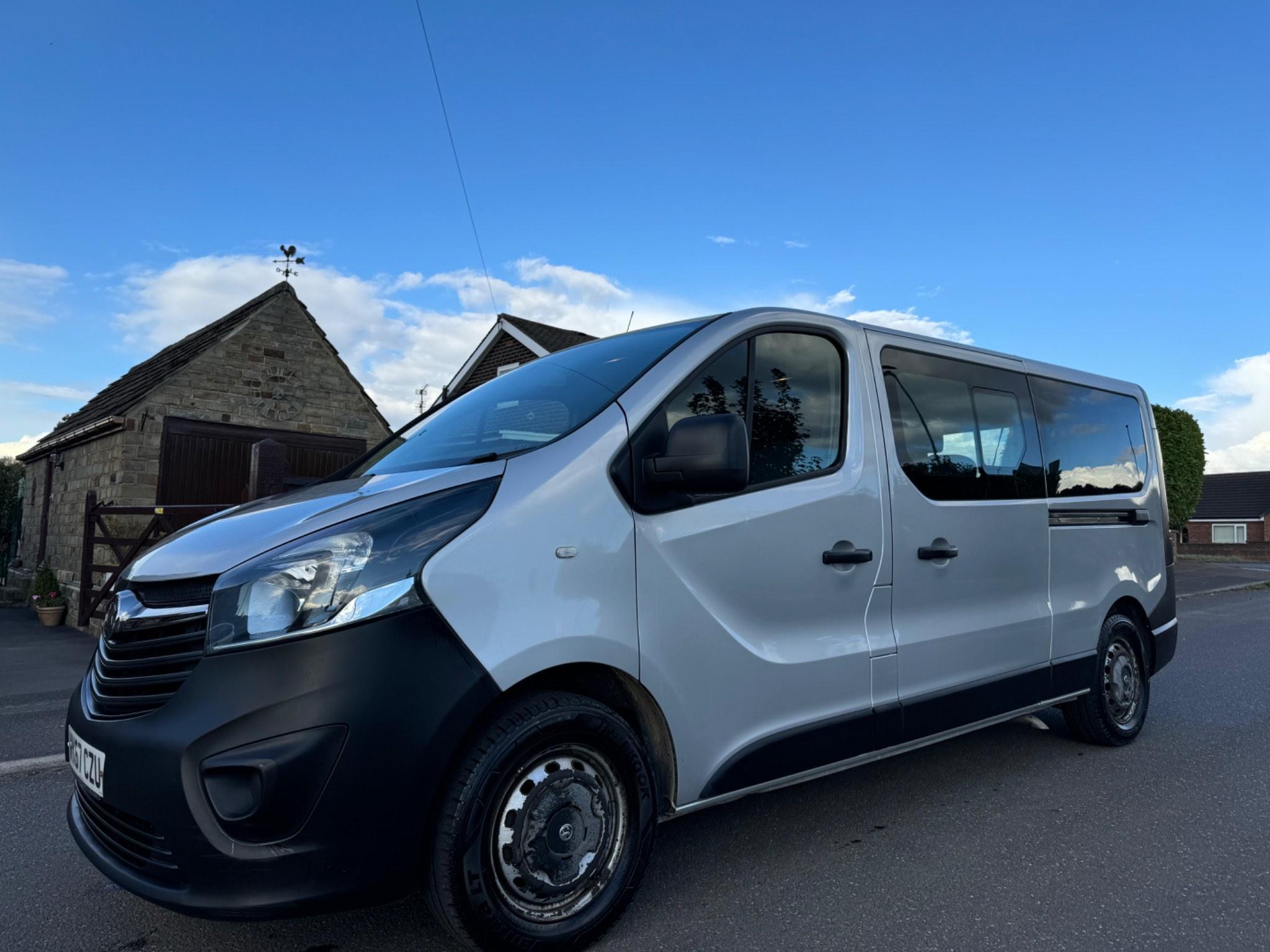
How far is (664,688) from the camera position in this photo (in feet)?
8.71

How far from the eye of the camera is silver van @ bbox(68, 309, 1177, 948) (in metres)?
2.09

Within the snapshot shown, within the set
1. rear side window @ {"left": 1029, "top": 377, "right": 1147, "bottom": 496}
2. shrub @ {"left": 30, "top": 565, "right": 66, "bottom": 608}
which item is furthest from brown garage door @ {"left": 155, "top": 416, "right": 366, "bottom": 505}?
rear side window @ {"left": 1029, "top": 377, "right": 1147, "bottom": 496}

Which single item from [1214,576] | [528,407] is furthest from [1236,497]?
[528,407]

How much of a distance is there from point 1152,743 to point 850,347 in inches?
130

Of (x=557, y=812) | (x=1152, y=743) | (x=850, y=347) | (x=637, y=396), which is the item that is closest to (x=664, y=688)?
(x=557, y=812)

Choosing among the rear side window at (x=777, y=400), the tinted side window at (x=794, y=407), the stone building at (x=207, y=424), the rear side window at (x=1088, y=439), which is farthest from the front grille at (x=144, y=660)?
the stone building at (x=207, y=424)

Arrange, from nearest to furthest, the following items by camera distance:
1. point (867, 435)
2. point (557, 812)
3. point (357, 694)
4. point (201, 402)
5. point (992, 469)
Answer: point (357, 694), point (557, 812), point (867, 435), point (992, 469), point (201, 402)

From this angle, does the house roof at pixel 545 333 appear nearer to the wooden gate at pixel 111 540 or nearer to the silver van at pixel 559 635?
the wooden gate at pixel 111 540

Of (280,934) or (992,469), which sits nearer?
(280,934)

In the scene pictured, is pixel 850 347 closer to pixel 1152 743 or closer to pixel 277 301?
pixel 1152 743

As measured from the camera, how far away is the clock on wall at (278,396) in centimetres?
1553

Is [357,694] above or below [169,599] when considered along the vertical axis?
below

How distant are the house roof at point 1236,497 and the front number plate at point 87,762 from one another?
64.4 metres

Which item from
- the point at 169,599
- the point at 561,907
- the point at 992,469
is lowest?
the point at 561,907
